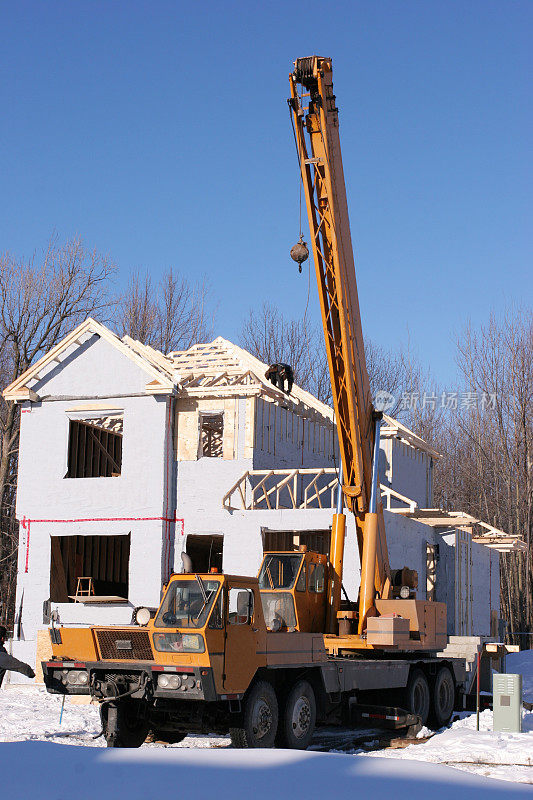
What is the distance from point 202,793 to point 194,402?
21.0 meters

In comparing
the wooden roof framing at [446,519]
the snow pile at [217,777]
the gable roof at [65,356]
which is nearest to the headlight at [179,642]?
the snow pile at [217,777]

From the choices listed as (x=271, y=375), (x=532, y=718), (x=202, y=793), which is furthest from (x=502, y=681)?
(x=202, y=793)

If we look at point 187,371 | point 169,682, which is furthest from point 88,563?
point 169,682

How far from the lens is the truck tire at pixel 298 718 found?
13.5 m

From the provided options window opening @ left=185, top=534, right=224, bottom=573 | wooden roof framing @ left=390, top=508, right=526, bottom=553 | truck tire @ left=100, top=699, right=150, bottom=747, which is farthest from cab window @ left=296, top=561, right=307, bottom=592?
window opening @ left=185, top=534, right=224, bottom=573

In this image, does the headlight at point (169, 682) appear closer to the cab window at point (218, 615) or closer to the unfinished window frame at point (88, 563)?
the cab window at point (218, 615)

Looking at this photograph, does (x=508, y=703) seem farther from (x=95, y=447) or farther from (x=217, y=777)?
(x=95, y=447)

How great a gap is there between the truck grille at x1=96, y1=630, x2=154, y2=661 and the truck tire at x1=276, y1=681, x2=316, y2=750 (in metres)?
2.21

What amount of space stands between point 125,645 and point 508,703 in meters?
6.40

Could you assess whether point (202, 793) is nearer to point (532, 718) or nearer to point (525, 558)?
point (532, 718)

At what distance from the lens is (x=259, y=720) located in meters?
12.9

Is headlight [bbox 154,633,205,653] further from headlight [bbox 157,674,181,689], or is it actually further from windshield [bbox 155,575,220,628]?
headlight [bbox 157,674,181,689]

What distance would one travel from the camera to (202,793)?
6285 millimetres

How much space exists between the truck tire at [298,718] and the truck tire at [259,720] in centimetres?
26
